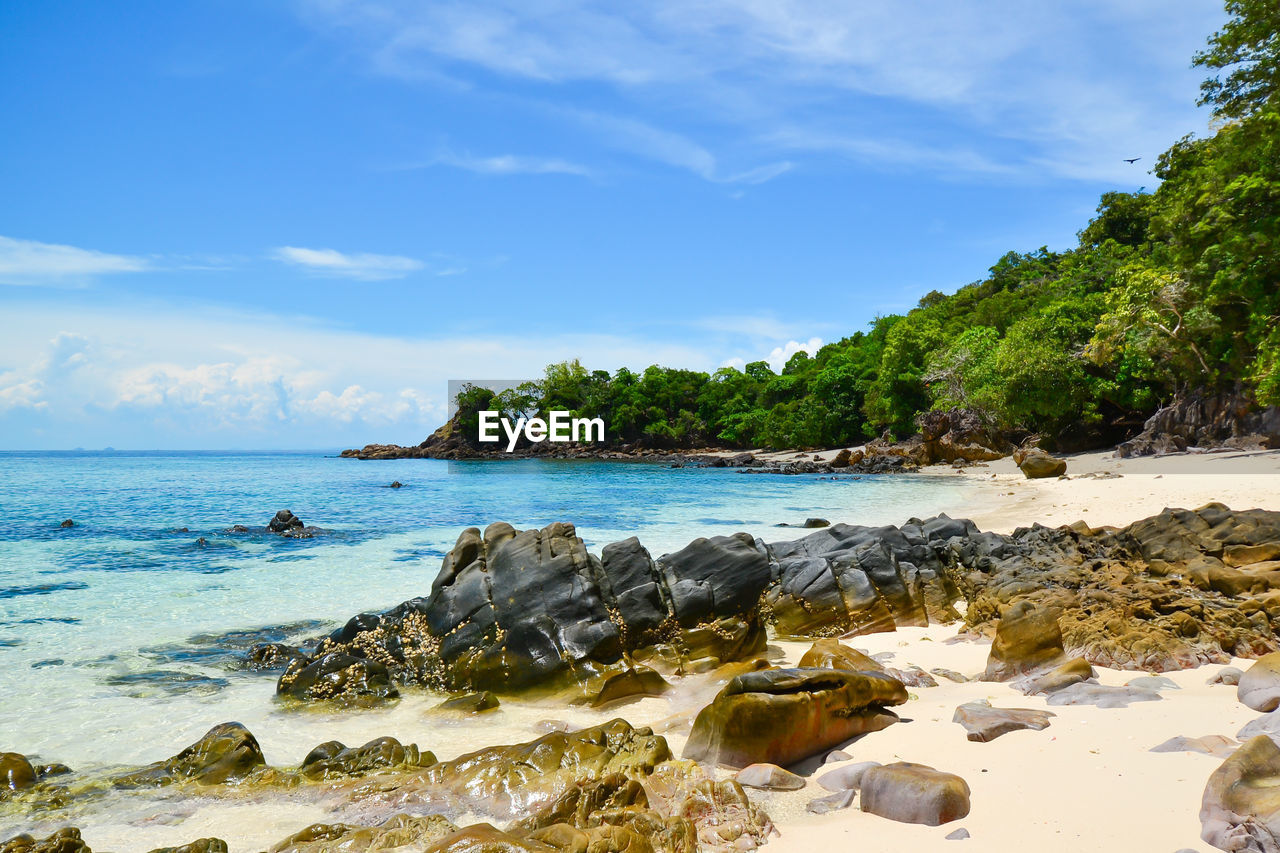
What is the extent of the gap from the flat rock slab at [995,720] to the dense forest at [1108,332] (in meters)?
21.7

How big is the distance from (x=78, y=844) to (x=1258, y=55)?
33.8 meters

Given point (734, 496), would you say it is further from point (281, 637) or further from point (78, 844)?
point (78, 844)

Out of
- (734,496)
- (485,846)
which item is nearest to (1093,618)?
(485,846)

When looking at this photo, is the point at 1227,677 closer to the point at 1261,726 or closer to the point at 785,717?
the point at 1261,726

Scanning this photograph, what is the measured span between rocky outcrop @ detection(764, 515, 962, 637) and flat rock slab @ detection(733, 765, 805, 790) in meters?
4.72

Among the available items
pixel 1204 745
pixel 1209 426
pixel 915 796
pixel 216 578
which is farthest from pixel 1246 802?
pixel 1209 426

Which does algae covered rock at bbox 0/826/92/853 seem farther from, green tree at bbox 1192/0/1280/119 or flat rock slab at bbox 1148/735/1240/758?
green tree at bbox 1192/0/1280/119

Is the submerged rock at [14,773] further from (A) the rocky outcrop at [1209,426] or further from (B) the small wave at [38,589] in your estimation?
(A) the rocky outcrop at [1209,426]

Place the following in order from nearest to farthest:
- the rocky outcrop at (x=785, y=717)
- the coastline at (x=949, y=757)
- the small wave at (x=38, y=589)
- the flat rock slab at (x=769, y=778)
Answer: the coastline at (x=949, y=757) < the flat rock slab at (x=769, y=778) < the rocky outcrop at (x=785, y=717) < the small wave at (x=38, y=589)

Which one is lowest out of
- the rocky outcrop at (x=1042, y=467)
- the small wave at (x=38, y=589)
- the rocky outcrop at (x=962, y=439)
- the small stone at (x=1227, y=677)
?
the small wave at (x=38, y=589)

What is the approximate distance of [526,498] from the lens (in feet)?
109

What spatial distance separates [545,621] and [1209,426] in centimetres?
A: 3313

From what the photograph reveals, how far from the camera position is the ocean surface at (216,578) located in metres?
6.59

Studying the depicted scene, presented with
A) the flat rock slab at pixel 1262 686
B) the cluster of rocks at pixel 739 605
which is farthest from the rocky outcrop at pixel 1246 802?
the cluster of rocks at pixel 739 605
